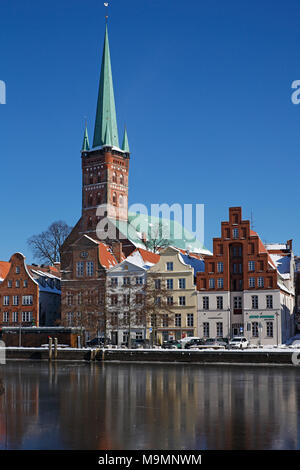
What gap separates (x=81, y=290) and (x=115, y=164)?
168ft

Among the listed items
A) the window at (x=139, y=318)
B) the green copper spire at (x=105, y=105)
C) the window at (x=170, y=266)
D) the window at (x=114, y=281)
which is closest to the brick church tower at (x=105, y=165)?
the green copper spire at (x=105, y=105)

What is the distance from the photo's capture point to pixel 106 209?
406ft

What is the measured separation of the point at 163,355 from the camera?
63031mm

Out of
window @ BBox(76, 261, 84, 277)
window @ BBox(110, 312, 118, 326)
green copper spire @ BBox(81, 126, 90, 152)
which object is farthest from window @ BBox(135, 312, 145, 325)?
green copper spire @ BBox(81, 126, 90, 152)

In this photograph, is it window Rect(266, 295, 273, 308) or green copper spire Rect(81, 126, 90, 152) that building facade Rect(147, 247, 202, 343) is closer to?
window Rect(266, 295, 273, 308)

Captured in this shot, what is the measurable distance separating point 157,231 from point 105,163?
20323mm

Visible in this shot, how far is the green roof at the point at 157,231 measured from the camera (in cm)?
11869

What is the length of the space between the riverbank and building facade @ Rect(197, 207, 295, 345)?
53.7 ft

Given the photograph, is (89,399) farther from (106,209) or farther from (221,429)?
(106,209)

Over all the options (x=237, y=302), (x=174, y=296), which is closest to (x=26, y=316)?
(x=174, y=296)

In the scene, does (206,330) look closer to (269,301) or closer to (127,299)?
(269,301)

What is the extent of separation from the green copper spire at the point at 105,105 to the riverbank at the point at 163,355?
66655 mm

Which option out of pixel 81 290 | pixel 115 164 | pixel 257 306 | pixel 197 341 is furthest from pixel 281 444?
pixel 115 164

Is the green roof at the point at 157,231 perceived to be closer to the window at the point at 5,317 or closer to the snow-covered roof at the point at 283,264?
the snow-covered roof at the point at 283,264
